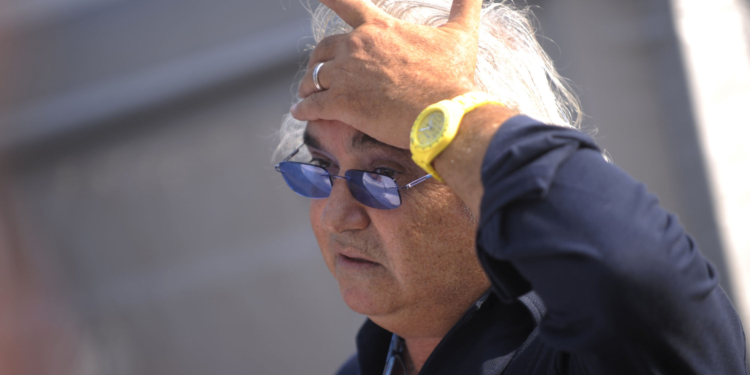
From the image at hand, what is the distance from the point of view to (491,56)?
1.71 metres

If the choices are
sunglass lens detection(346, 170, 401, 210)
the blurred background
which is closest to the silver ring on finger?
sunglass lens detection(346, 170, 401, 210)

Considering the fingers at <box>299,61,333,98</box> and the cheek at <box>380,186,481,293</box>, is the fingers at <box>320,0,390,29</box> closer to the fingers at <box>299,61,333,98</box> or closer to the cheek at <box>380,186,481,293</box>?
the fingers at <box>299,61,333,98</box>

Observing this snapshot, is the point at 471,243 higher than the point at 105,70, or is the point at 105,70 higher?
the point at 105,70

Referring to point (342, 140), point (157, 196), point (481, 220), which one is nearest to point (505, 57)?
point (342, 140)

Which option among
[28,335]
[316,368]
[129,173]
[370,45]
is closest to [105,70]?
[129,173]

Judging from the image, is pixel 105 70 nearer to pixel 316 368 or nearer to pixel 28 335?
pixel 28 335

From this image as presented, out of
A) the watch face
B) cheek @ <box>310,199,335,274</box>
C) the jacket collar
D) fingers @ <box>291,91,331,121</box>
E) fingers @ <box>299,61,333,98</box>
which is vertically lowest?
the jacket collar

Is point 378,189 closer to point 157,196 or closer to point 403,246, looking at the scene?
point 403,246

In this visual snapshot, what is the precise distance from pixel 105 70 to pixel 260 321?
2392mm

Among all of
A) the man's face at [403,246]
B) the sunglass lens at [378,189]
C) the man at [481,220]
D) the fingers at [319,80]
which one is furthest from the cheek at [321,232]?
the fingers at [319,80]

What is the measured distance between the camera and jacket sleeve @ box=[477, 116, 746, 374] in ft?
2.79

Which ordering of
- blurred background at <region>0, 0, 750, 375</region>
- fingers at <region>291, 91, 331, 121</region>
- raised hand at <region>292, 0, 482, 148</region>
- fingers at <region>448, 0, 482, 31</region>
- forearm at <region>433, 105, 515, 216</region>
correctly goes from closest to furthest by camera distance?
forearm at <region>433, 105, 515, 216</region> < raised hand at <region>292, 0, 482, 148</region> < fingers at <region>448, 0, 482, 31</region> < fingers at <region>291, 91, 331, 121</region> < blurred background at <region>0, 0, 750, 375</region>

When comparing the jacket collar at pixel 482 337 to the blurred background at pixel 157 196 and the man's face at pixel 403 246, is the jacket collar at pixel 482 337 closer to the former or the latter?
the man's face at pixel 403 246

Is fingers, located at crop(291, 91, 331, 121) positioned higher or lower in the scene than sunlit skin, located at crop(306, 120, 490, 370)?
higher
